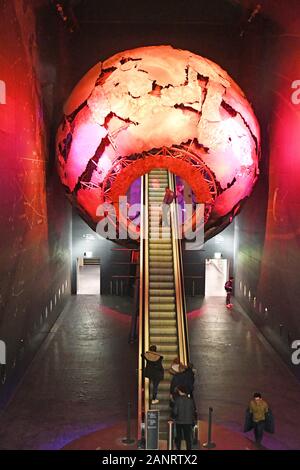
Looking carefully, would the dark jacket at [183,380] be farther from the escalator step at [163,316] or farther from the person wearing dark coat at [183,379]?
the escalator step at [163,316]

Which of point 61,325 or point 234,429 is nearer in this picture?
point 234,429

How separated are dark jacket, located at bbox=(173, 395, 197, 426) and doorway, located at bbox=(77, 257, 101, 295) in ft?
43.9

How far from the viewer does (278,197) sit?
1397 centimetres

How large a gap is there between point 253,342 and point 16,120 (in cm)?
847

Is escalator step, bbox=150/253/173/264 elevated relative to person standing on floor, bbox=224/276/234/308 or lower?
elevated

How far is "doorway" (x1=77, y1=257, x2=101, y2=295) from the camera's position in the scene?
22.4 m

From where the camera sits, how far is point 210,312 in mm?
18203

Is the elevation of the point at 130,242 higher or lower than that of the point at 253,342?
higher

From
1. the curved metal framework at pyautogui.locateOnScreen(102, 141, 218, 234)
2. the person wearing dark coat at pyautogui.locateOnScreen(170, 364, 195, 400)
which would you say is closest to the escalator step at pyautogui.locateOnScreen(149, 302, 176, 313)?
the curved metal framework at pyautogui.locateOnScreen(102, 141, 218, 234)

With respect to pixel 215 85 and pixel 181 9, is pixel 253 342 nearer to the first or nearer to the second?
pixel 215 85

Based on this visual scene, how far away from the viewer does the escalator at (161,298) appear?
35.1 ft

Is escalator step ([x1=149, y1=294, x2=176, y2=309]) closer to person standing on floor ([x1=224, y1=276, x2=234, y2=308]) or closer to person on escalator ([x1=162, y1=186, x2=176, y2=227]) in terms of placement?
person on escalator ([x1=162, y1=186, x2=176, y2=227])

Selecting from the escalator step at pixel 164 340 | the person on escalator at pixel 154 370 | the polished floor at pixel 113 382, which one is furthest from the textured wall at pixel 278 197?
the person on escalator at pixel 154 370
